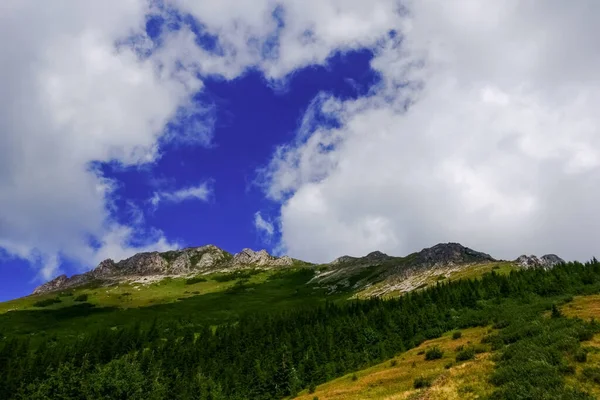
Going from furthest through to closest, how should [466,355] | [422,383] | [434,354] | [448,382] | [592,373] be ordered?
1. [434,354]
2. [466,355]
3. [422,383]
4. [448,382]
5. [592,373]

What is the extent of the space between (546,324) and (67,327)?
21633 centimetres

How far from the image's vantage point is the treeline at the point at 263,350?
104m

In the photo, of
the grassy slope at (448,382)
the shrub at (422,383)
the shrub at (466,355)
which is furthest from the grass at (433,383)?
the shrub at (466,355)

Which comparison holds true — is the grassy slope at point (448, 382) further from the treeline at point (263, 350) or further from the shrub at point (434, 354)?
the treeline at point (263, 350)

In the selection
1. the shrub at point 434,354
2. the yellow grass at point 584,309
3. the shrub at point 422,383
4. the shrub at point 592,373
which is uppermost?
the shrub at point 592,373

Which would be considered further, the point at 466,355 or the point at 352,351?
the point at 352,351

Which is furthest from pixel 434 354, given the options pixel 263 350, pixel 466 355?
pixel 263 350

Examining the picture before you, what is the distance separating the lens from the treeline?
103812 mm

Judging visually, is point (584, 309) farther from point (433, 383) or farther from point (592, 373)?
point (433, 383)

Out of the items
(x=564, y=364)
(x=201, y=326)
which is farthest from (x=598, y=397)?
(x=201, y=326)

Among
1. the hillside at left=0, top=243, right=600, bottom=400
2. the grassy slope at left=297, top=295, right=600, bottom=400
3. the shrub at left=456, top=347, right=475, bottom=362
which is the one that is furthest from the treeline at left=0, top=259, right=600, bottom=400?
the shrub at left=456, top=347, right=475, bottom=362

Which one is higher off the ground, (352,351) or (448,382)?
(448,382)

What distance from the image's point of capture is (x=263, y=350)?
136750 millimetres

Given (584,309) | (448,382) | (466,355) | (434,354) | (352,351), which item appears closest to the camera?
(448,382)
